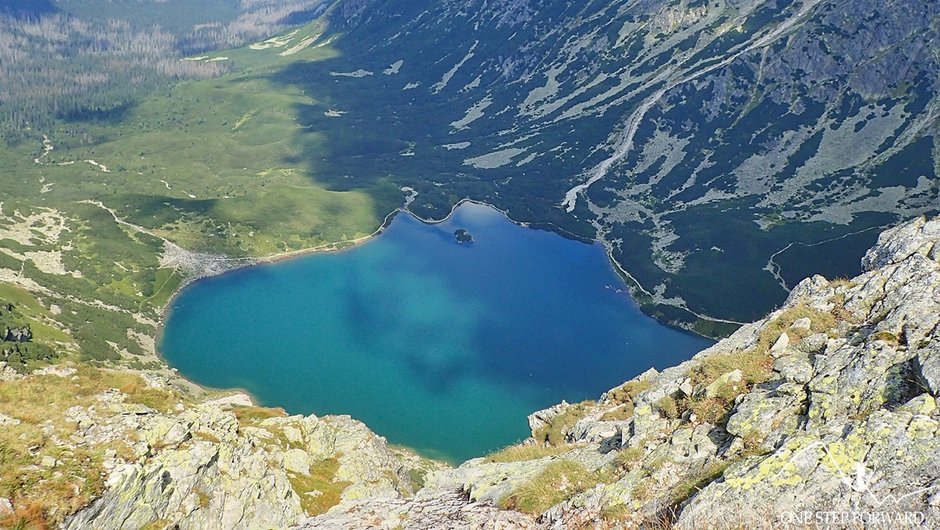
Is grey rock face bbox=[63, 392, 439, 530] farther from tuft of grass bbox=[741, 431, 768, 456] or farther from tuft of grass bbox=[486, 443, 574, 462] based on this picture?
tuft of grass bbox=[741, 431, 768, 456]

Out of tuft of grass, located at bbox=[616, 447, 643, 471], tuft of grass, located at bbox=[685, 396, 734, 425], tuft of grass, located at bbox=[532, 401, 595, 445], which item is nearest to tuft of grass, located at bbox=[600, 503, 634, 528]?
tuft of grass, located at bbox=[616, 447, 643, 471]

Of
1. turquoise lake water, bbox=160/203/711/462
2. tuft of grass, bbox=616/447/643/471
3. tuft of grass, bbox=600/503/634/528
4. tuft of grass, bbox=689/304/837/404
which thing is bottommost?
tuft of grass, bbox=600/503/634/528

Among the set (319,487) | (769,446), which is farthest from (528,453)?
(319,487)

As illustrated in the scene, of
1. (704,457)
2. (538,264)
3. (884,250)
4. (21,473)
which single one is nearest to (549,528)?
(704,457)

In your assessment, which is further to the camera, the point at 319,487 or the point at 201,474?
the point at 319,487

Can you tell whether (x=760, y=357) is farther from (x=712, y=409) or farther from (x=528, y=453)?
(x=528, y=453)

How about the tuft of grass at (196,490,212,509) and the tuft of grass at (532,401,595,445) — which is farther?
the tuft of grass at (532,401,595,445)

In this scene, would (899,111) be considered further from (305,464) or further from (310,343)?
(305,464)
